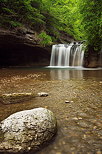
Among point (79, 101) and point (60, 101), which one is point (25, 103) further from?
point (79, 101)

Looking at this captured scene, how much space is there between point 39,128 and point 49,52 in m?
16.7

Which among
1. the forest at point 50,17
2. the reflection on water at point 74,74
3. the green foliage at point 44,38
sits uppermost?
the forest at point 50,17

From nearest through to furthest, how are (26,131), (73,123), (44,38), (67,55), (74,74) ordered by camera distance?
1. (26,131)
2. (73,123)
3. (74,74)
4. (44,38)
5. (67,55)

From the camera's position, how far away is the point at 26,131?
63.6 inches

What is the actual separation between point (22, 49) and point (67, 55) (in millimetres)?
6703

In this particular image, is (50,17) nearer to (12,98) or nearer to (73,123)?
(12,98)

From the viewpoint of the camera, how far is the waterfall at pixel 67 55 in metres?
15.3

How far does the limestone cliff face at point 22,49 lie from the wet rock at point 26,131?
40.2ft

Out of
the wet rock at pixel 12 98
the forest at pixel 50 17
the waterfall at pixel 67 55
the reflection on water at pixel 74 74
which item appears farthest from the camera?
the waterfall at pixel 67 55

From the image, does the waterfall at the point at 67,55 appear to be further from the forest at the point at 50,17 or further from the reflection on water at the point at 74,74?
the reflection on water at the point at 74,74

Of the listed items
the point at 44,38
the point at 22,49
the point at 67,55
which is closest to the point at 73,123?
the point at 44,38

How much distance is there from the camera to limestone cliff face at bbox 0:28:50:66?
1301cm

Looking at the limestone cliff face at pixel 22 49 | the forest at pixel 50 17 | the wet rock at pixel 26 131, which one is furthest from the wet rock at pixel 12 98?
the limestone cliff face at pixel 22 49

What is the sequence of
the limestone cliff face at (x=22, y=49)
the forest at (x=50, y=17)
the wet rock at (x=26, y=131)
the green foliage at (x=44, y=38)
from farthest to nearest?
the green foliage at (x=44, y=38) < the limestone cliff face at (x=22, y=49) < the forest at (x=50, y=17) < the wet rock at (x=26, y=131)
